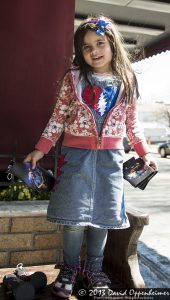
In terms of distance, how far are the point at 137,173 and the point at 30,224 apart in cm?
82

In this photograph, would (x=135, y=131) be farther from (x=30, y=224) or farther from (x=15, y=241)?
(x=15, y=241)

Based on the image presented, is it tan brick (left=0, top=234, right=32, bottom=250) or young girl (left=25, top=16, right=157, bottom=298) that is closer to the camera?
young girl (left=25, top=16, right=157, bottom=298)

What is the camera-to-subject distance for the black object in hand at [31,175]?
217 cm

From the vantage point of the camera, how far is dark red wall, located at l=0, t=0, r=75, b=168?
285 cm

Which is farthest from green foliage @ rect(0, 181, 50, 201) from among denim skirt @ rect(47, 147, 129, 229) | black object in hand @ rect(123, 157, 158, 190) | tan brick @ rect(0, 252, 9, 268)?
black object in hand @ rect(123, 157, 158, 190)

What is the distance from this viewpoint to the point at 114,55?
2.29 m

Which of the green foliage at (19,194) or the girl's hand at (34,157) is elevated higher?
the girl's hand at (34,157)

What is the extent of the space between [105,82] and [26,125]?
2.97 feet

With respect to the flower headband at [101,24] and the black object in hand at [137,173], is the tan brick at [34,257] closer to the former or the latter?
the black object in hand at [137,173]

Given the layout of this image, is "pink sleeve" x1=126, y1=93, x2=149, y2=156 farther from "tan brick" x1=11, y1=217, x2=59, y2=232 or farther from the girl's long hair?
"tan brick" x1=11, y1=217, x2=59, y2=232

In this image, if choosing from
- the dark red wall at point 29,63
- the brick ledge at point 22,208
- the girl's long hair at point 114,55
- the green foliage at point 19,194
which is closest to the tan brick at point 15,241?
the brick ledge at point 22,208

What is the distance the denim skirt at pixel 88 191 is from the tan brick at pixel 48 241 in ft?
1.42

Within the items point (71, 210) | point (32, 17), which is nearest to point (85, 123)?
point (71, 210)

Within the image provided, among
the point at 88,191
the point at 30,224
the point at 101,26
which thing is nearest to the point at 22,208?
the point at 30,224
